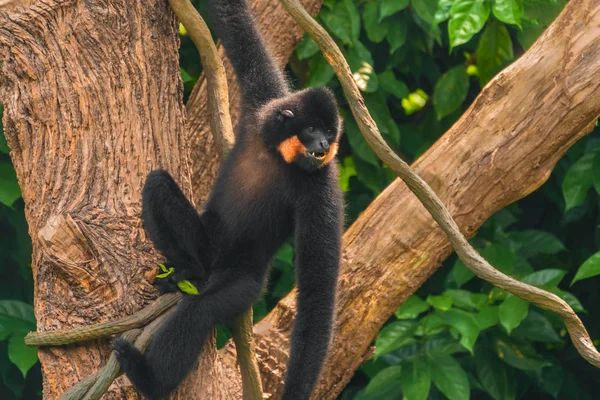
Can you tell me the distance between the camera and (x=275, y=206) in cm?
384

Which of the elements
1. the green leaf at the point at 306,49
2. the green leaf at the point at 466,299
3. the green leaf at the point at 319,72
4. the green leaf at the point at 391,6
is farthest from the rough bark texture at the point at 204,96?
the green leaf at the point at 466,299

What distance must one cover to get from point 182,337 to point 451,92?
2.98 metres

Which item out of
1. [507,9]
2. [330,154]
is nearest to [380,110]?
[507,9]

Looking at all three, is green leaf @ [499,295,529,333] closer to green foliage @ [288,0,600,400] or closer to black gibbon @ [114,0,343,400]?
green foliage @ [288,0,600,400]

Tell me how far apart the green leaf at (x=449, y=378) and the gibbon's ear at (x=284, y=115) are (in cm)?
174

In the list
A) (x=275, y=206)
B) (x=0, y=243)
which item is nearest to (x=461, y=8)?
(x=275, y=206)

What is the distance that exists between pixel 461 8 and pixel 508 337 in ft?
7.48

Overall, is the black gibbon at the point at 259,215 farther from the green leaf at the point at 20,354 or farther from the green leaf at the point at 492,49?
the green leaf at the point at 492,49

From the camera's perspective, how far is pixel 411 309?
4.66m

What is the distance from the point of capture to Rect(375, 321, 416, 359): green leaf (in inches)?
178

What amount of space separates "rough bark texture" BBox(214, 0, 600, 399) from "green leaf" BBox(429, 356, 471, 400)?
16.0 inches

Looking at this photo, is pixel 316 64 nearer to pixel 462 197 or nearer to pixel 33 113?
pixel 462 197

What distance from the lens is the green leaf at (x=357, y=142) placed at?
210 inches

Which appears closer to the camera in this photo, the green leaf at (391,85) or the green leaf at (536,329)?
the green leaf at (536,329)
